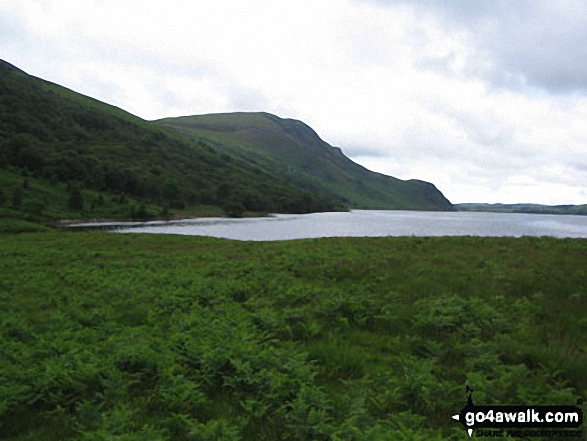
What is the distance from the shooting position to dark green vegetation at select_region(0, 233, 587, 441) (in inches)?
274

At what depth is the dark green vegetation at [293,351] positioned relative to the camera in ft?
22.9

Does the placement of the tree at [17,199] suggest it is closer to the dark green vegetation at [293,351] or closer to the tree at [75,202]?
the tree at [75,202]

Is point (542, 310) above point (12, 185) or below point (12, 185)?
below

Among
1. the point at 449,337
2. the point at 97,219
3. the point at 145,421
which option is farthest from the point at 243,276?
the point at 97,219

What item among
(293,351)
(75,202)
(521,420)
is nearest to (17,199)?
(75,202)

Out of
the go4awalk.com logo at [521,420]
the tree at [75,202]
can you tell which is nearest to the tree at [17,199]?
the tree at [75,202]

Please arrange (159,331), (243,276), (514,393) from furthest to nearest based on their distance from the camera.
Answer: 1. (243,276)
2. (159,331)
3. (514,393)

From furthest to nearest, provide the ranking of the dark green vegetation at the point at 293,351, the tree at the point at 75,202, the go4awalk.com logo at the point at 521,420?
1. the tree at the point at 75,202
2. the dark green vegetation at the point at 293,351
3. the go4awalk.com logo at the point at 521,420

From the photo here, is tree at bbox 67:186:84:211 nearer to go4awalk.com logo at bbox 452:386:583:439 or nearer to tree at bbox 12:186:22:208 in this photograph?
tree at bbox 12:186:22:208

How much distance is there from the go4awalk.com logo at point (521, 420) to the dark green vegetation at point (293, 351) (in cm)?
27

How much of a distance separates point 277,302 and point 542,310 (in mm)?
8802

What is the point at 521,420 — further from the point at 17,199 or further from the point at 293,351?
the point at 17,199

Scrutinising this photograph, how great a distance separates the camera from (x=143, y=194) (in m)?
198

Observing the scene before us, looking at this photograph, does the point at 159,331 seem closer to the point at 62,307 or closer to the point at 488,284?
the point at 62,307
